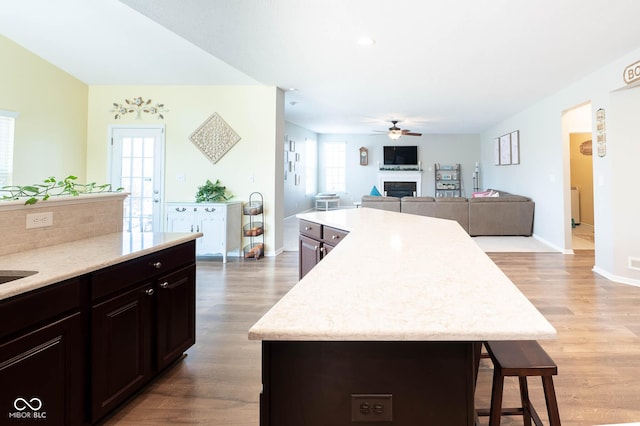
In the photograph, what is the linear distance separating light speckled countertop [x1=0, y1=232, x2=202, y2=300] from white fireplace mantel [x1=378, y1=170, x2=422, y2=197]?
31.2 ft

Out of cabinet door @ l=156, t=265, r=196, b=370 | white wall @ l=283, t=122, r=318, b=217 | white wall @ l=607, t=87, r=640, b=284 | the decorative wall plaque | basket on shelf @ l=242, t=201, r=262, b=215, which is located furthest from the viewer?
white wall @ l=283, t=122, r=318, b=217

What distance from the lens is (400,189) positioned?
36.8 feet

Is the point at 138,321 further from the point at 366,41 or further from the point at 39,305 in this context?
the point at 366,41

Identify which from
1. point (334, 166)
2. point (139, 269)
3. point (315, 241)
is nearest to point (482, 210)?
point (315, 241)

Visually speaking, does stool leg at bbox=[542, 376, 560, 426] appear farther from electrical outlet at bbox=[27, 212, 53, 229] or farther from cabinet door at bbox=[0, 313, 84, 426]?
electrical outlet at bbox=[27, 212, 53, 229]

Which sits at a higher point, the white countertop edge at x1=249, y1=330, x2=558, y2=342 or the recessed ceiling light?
the recessed ceiling light

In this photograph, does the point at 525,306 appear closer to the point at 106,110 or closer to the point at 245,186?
the point at 245,186

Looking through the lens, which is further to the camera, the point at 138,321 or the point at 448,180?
the point at 448,180

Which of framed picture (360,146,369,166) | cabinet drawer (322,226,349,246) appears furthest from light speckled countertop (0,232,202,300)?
framed picture (360,146,369,166)

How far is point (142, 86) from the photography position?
5398mm

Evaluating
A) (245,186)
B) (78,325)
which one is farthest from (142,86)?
(78,325)

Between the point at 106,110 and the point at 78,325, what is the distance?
5173 millimetres

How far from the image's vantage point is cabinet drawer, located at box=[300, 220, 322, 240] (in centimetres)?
301

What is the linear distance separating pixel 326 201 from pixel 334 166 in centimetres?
148
